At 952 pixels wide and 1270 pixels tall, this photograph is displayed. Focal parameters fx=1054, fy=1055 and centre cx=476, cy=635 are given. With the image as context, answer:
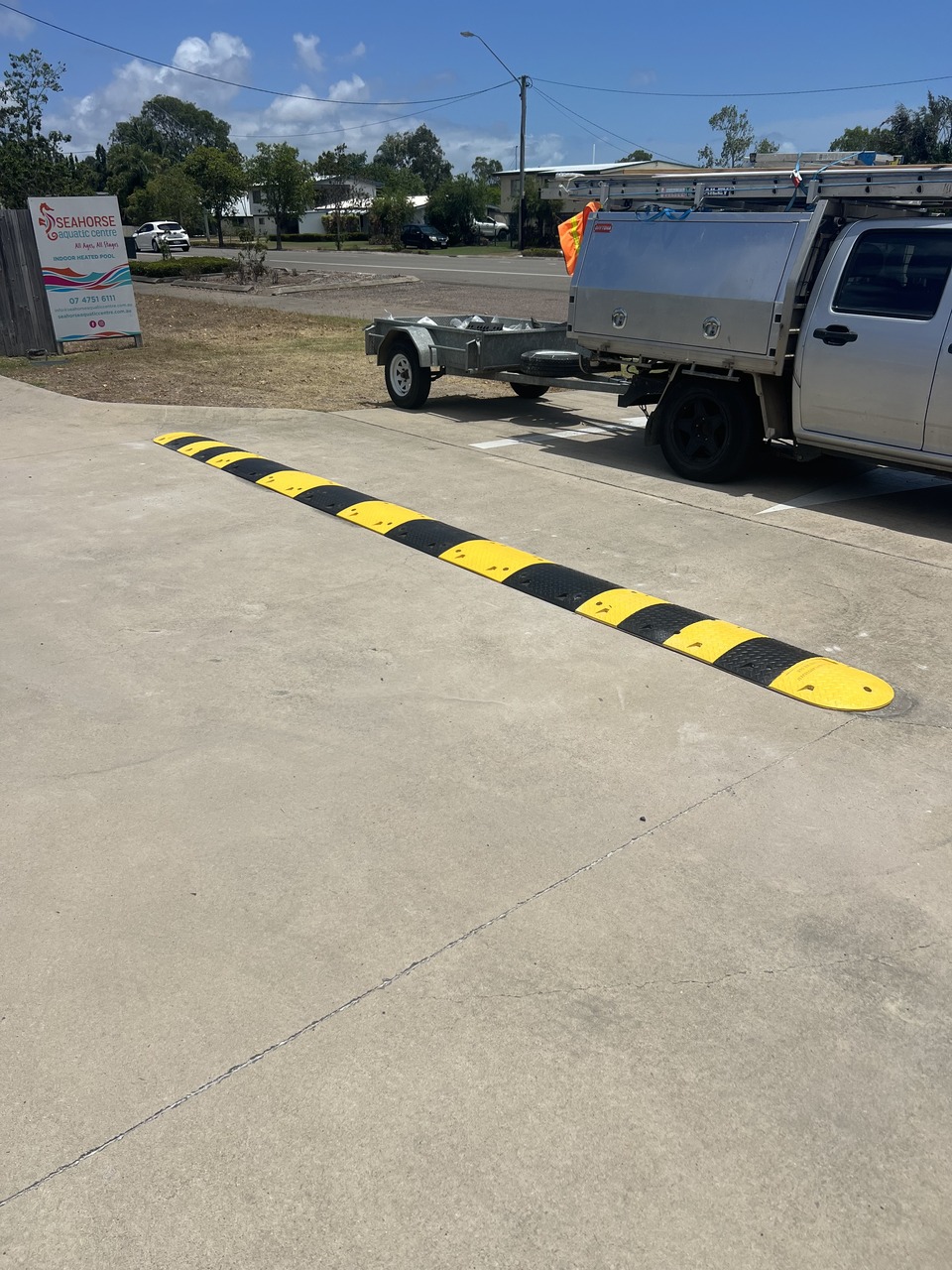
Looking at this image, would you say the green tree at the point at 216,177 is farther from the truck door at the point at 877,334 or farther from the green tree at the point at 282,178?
the truck door at the point at 877,334

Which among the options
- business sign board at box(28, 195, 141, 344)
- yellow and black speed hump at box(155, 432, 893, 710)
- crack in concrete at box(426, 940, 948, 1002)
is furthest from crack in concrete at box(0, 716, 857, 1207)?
business sign board at box(28, 195, 141, 344)

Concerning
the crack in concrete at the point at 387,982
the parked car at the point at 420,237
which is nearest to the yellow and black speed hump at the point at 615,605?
the crack in concrete at the point at 387,982

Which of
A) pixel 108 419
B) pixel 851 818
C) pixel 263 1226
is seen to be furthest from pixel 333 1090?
Answer: pixel 108 419

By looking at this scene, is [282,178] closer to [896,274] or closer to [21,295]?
[21,295]

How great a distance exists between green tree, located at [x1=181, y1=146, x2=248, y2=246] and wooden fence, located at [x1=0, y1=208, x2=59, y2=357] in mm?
56044

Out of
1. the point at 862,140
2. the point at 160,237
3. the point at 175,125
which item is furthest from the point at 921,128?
the point at 175,125

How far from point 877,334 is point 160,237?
55235mm

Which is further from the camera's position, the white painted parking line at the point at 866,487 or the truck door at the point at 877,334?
the white painted parking line at the point at 866,487

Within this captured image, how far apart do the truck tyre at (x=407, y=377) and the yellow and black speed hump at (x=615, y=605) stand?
320 cm

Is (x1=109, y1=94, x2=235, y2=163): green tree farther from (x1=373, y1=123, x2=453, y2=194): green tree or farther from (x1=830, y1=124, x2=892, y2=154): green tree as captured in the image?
(x1=830, y1=124, x2=892, y2=154): green tree

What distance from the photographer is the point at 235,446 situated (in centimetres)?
953

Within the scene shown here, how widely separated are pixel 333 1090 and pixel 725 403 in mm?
6644

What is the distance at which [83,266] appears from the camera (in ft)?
49.8

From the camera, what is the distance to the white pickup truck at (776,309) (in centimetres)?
693
